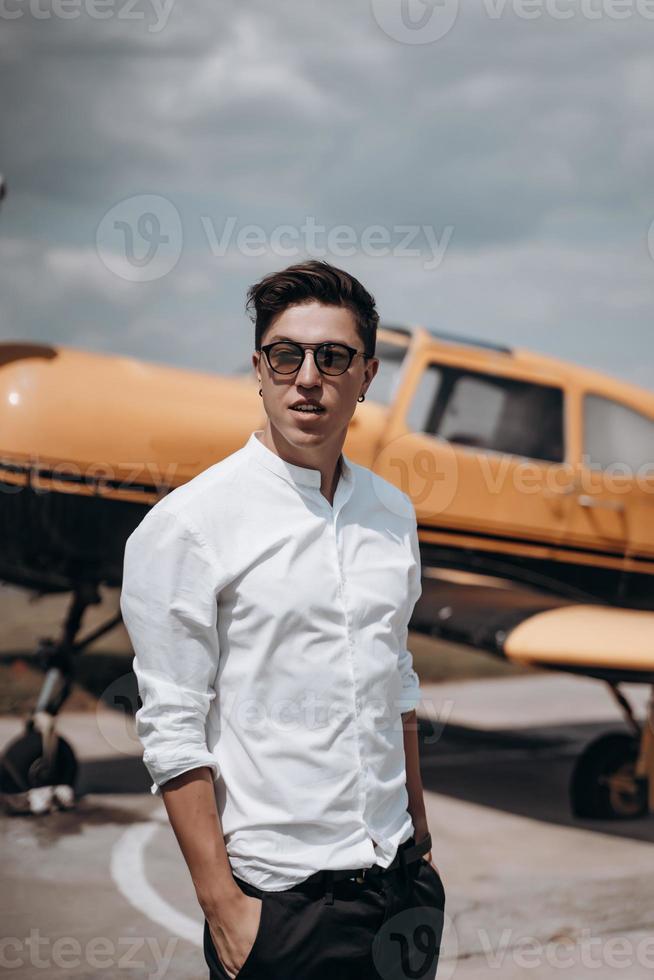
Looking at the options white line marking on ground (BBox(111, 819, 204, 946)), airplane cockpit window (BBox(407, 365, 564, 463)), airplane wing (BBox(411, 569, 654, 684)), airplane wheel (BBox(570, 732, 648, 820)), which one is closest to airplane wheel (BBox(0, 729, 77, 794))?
white line marking on ground (BBox(111, 819, 204, 946))

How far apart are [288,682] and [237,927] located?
354 mm

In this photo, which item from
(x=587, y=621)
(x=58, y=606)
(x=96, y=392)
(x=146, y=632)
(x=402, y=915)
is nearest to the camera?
(x=146, y=632)

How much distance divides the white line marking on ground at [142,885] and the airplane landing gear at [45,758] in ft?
1.68

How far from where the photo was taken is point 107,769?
20.6 ft

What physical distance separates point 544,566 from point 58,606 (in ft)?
45.4

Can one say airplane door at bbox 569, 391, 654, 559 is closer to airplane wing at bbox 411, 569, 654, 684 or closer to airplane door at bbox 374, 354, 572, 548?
airplane door at bbox 374, 354, 572, 548

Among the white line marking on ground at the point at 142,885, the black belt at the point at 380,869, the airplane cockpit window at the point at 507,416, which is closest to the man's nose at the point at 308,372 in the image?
the black belt at the point at 380,869

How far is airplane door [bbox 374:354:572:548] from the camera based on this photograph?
621 centimetres

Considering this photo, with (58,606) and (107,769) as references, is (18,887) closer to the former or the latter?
(107,769)

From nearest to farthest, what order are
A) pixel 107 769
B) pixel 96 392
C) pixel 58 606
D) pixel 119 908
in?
pixel 119 908 → pixel 96 392 → pixel 107 769 → pixel 58 606

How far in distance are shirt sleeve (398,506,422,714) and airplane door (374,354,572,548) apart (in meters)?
4.20

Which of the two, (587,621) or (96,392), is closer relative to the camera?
(96,392)

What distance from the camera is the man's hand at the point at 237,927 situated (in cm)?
151

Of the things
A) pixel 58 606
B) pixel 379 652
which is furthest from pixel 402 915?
pixel 58 606
